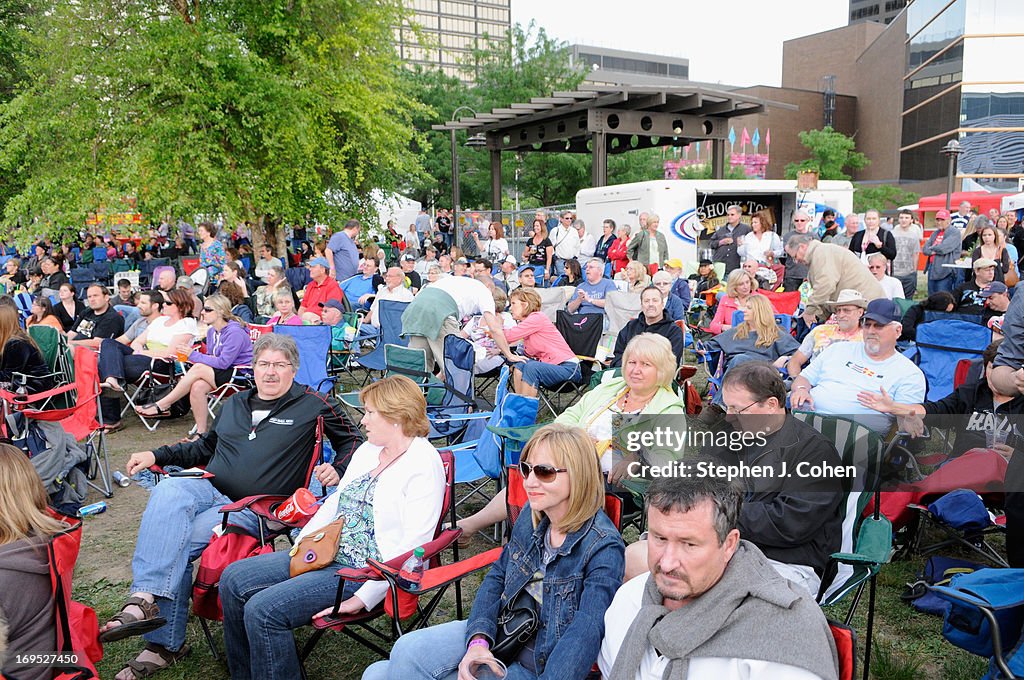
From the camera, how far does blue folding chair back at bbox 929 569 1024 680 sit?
2189 mm

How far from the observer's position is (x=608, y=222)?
41.1ft

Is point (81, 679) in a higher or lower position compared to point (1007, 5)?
lower

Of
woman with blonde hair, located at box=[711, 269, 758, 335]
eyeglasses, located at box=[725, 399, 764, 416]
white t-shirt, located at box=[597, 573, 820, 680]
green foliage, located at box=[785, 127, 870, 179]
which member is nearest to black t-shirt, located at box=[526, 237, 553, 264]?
woman with blonde hair, located at box=[711, 269, 758, 335]

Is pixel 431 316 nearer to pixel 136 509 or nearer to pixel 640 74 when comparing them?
pixel 136 509

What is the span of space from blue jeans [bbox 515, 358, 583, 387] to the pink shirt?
14 centimetres

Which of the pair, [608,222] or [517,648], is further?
[608,222]

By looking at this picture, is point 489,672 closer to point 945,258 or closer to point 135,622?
point 135,622

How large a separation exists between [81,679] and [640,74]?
109m

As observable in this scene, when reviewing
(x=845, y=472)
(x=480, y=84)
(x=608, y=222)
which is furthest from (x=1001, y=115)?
(x=845, y=472)

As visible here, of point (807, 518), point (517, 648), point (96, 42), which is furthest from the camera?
point (96, 42)

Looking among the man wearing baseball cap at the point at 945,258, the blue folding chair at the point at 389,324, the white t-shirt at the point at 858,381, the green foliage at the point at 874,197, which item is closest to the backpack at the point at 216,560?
the white t-shirt at the point at 858,381

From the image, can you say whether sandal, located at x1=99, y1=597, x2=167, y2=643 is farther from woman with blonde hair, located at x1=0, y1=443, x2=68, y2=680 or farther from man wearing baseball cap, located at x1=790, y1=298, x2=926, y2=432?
man wearing baseball cap, located at x1=790, y1=298, x2=926, y2=432

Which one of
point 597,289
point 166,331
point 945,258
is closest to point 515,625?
point 166,331

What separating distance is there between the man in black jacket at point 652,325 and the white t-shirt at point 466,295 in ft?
4.91
